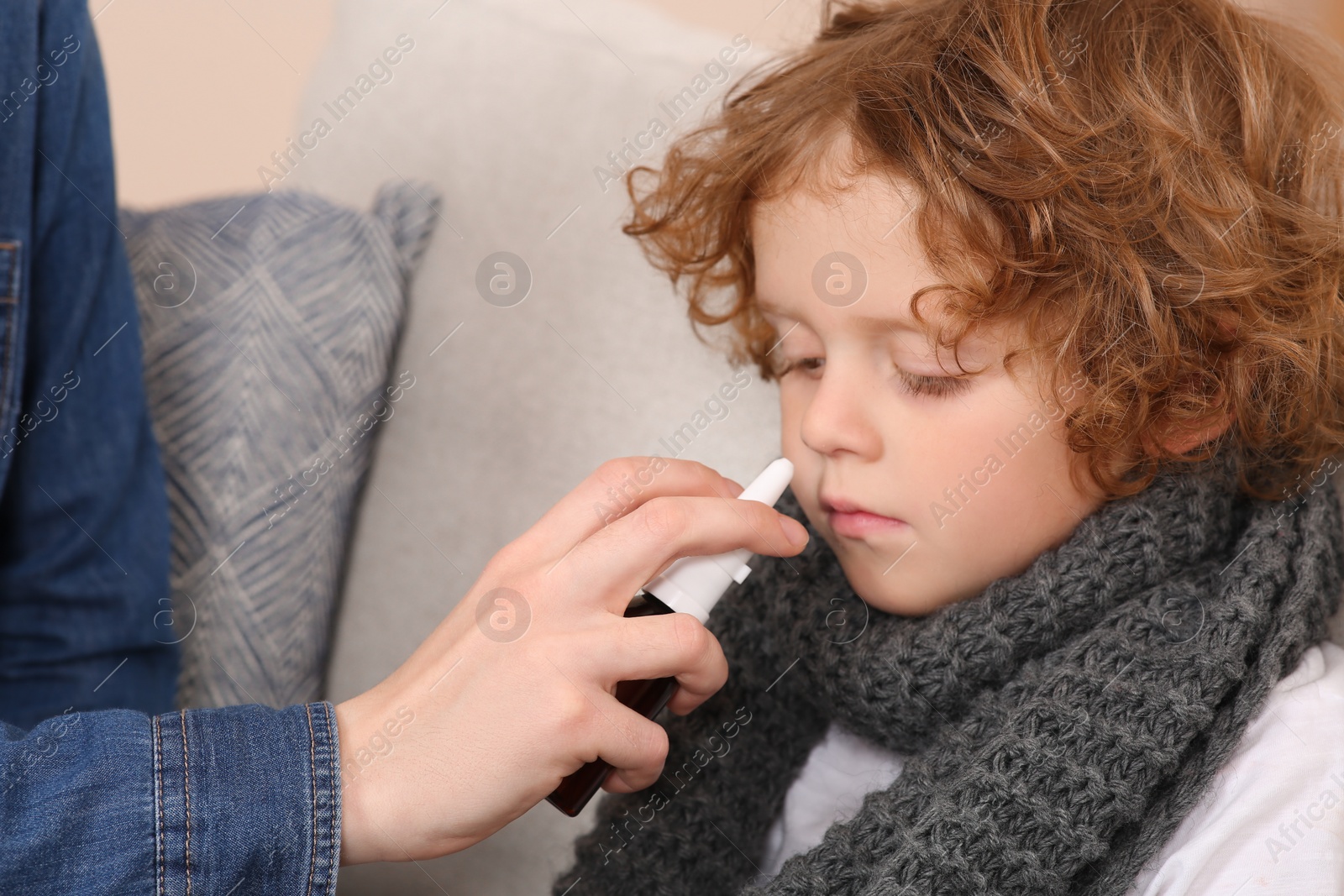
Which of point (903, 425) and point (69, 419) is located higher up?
point (69, 419)

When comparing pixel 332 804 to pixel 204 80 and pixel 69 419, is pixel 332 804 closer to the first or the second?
pixel 69 419

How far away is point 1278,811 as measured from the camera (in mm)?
622

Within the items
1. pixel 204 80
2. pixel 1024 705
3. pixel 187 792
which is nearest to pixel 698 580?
pixel 1024 705

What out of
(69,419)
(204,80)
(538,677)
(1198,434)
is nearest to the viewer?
(538,677)

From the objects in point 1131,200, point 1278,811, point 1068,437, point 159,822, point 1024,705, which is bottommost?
point 1278,811

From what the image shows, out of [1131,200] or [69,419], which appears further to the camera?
[69,419]

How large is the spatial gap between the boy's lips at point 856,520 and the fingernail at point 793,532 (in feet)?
0.23

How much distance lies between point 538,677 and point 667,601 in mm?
105

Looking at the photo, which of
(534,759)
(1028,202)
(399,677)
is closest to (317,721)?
(399,677)

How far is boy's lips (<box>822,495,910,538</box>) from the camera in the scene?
0.74 metres

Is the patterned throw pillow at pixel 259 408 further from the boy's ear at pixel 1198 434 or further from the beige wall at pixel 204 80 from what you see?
the boy's ear at pixel 1198 434

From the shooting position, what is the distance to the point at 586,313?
3.44ft

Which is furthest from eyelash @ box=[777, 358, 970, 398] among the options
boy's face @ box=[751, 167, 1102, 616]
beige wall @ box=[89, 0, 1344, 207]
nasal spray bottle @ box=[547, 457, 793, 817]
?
beige wall @ box=[89, 0, 1344, 207]

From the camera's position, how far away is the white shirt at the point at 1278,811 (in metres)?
0.60
